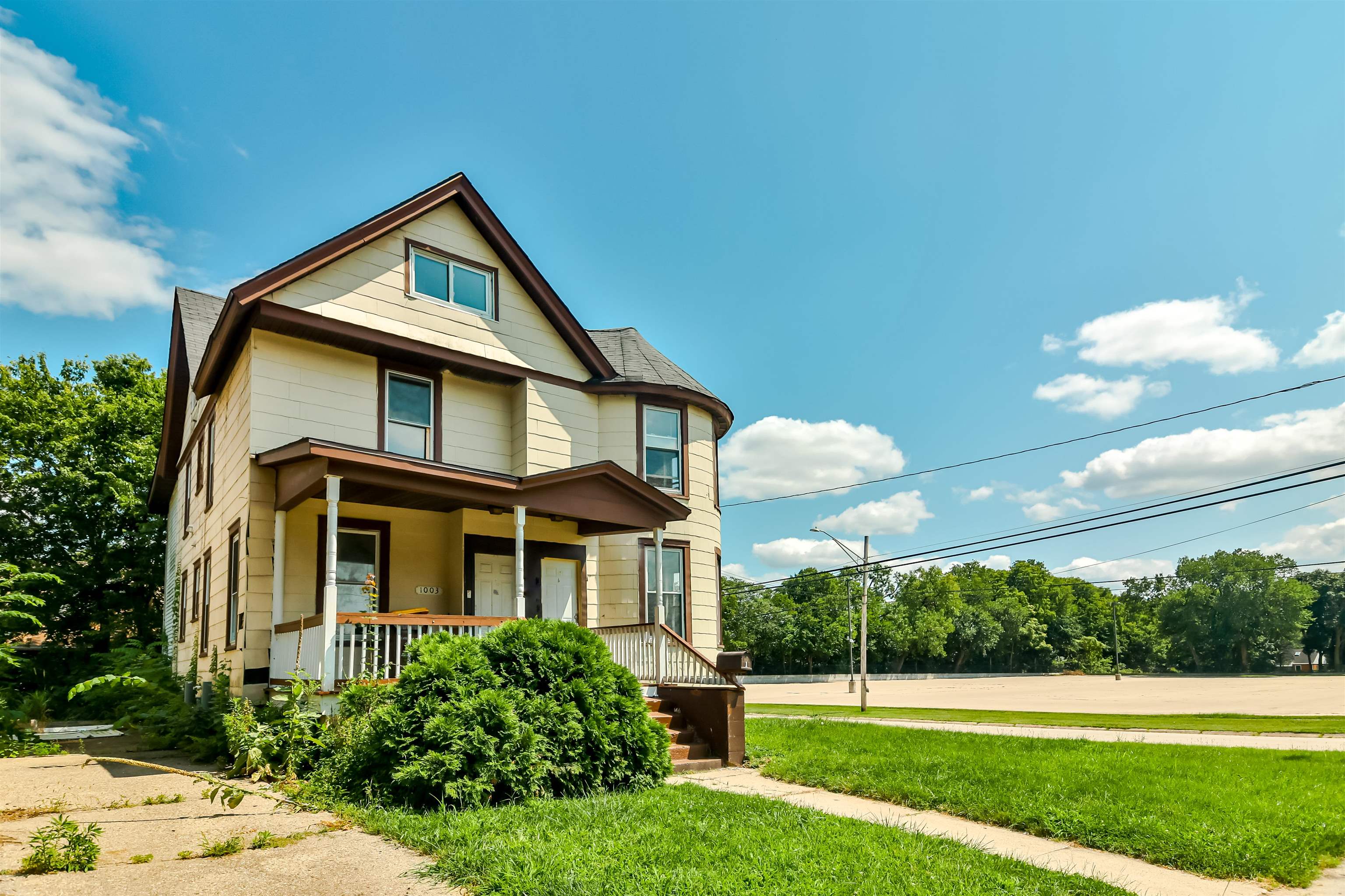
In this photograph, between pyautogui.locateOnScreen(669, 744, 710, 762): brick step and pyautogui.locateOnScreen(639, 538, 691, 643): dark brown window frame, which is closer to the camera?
pyautogui.locateOnScreen(669, 744, 710, 762): brick step

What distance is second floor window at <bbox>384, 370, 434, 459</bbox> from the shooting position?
13.3 metres

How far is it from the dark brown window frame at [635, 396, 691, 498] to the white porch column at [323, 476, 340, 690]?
261 inches

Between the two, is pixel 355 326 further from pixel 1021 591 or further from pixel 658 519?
pixel 1021 591

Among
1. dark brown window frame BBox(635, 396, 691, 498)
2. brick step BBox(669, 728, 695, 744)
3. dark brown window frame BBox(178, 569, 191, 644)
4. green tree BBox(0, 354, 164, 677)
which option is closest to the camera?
brick step BBox(669, 728, 695, 744)

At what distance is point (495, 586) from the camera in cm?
1402

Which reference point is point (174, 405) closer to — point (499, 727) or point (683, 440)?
point (683, 440)

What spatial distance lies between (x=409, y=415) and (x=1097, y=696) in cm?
3244

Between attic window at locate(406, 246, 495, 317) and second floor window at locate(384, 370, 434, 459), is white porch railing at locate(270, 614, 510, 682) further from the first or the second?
attic window at locate(406, 246, 495, 317)

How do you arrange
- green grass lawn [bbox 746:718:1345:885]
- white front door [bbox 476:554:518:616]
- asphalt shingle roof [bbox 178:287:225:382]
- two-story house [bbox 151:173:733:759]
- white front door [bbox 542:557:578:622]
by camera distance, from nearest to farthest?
green grass lawn [bbox 746:718:1345:885], two-story house [bbox 151:173:733:759], white front door [bbox 476:554:518:616], white front door [bbox 542:557:578:622], asphalt shingle roof [bbox 178:287:225:382]

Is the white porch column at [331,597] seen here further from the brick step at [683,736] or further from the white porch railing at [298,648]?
the brick step at [683,736]

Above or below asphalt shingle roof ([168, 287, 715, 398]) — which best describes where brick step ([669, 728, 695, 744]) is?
below

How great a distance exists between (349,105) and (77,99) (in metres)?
3.38

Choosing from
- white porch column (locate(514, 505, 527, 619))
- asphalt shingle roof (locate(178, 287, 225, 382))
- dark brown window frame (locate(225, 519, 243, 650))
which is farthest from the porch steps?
asphalt shingle roof (locate(178, 287, 225, 382))

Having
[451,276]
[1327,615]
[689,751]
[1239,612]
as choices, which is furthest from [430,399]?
[1327,615]
